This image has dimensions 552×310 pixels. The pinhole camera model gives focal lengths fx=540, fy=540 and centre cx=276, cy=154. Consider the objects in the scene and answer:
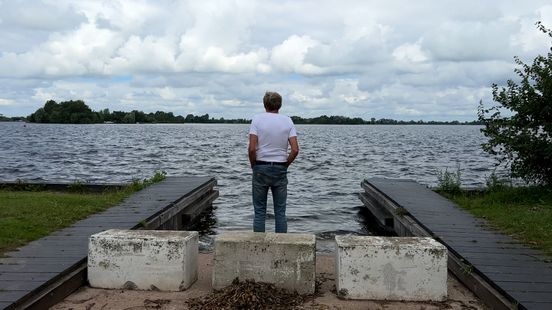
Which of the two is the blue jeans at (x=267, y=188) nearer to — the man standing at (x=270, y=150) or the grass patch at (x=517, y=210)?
the man standing at (x=270, y=150)

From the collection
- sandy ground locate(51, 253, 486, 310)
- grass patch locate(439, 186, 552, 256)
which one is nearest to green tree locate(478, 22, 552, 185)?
grass patch locate(439, 186, 552, 256)

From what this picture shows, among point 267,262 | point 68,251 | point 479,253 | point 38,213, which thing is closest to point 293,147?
point 267,262

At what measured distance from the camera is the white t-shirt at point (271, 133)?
6848mm

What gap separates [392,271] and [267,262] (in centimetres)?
132

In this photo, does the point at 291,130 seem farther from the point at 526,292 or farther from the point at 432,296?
the point at 526,292

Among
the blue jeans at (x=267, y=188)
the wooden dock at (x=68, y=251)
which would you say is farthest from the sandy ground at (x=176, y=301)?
the blue jeans at (x=267, y=188)

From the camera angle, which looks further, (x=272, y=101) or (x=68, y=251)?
(x=272, y=101)

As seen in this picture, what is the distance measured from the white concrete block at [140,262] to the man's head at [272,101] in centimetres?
202

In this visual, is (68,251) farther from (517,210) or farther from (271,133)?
(517,210)

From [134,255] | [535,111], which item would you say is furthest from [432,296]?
[535,111]

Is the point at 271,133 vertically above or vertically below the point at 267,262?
above

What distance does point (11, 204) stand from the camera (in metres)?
9.78

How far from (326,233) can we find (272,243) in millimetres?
6363

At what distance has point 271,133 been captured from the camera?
685 cm
